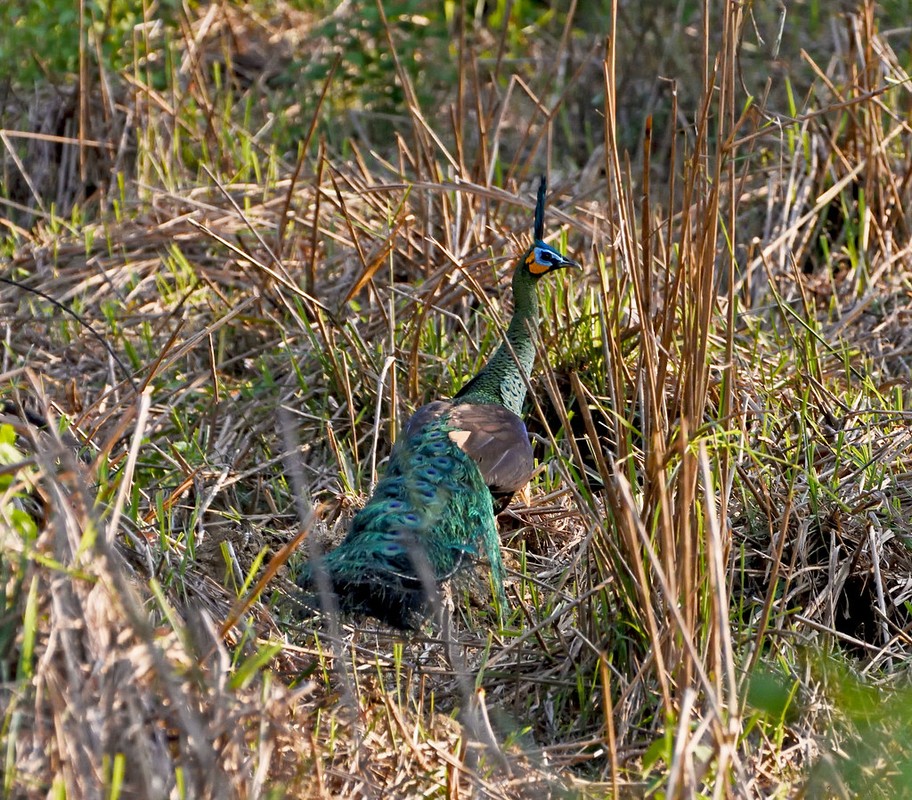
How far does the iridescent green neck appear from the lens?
368 centimetres

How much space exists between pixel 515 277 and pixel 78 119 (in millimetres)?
2651

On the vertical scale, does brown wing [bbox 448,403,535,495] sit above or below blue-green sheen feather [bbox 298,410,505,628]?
below

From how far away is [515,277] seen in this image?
3.88 meters

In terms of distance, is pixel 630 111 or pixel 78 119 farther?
pixel 630 111

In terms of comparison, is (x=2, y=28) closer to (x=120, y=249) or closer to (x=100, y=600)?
(x=120, y=249)

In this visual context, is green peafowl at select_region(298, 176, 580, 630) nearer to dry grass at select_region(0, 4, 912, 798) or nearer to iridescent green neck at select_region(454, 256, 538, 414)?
iridescent green neck at select_region(454, 256, 538, 414)

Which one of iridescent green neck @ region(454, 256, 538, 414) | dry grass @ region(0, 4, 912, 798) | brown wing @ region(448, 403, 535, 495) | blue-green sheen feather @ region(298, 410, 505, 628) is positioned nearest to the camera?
dry grass @ region(0, 4, 912, 798)

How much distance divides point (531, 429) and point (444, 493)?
1.11m

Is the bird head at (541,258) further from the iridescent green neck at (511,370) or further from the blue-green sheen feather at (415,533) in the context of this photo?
the blue-green sheen feather at (415,533)

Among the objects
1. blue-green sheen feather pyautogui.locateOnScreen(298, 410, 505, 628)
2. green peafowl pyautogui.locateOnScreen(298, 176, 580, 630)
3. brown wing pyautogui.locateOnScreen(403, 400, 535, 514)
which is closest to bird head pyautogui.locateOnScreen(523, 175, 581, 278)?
green peafowl pyautogui.locateOnScreen(298, 176, 580, 630)

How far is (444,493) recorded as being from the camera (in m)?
3.06

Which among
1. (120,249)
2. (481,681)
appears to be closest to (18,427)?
(481,681)

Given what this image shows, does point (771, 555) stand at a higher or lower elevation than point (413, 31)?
lower

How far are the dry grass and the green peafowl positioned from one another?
0.42 ft
